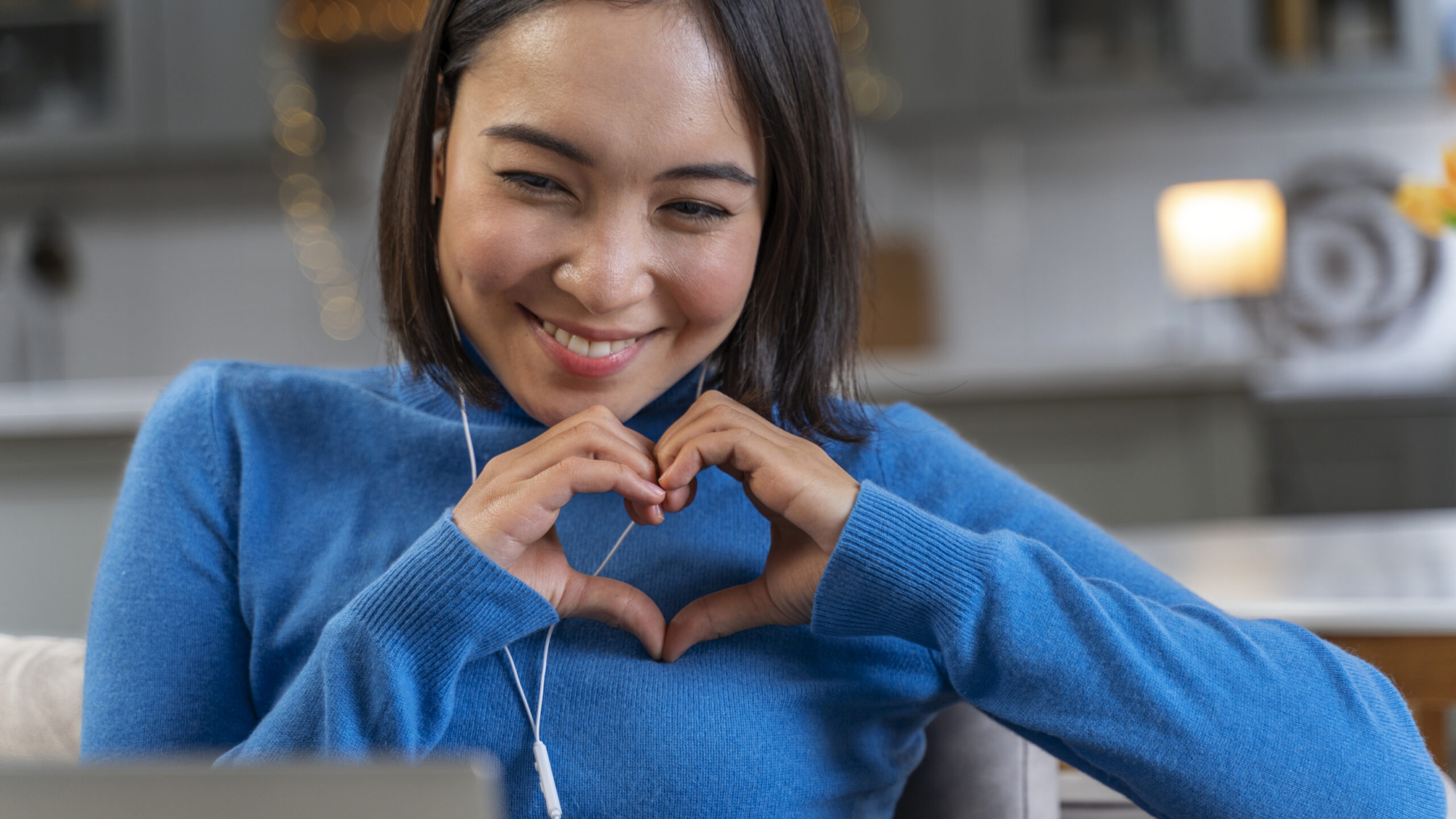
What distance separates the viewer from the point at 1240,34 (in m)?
3.71

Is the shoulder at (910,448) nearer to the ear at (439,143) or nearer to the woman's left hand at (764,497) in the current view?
the woman's left hand at (764,497)

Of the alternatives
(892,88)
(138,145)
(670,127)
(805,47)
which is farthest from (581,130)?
(138,145)

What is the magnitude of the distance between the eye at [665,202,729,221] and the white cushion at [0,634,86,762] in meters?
0.59

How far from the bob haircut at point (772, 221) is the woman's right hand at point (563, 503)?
163 millimetres

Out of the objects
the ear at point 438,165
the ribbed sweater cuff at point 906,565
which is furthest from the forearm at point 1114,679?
the ear at point 438,165

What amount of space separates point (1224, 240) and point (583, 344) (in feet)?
11.1

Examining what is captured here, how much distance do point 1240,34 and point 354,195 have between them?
2839 millimetres

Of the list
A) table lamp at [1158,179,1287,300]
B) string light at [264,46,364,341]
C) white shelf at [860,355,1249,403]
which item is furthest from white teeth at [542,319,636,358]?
string light at [264,46,364,341]

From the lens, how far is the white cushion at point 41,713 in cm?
96

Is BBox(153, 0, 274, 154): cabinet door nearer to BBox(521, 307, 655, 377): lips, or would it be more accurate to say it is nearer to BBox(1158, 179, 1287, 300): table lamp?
BBox(1158, 179, 1287, 300): table lamp

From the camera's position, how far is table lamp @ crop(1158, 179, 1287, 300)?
3.75 m

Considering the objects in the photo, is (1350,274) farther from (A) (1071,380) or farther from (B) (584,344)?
(B) (584,344)

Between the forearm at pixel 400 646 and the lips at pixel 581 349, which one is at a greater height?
the lips at pixel 581 349

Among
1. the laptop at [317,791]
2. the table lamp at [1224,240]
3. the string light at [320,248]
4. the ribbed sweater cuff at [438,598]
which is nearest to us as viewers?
the laptop at [317,791]
